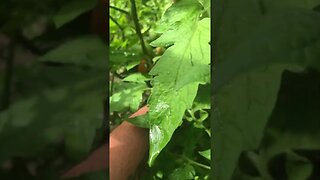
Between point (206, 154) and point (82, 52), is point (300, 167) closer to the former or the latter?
point (206, 154)

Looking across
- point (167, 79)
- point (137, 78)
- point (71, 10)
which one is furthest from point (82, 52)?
point (137, 78)

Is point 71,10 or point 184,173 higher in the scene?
point 71,10

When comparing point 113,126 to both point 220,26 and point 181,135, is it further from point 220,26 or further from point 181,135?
point 220,26

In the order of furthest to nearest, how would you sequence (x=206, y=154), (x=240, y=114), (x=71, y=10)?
(x=206, y=154) < (x=240, y=114) < (x=71, y=10)

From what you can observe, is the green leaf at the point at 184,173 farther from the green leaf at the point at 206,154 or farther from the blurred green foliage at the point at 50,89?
the blurred green foliage at the point at 50,89

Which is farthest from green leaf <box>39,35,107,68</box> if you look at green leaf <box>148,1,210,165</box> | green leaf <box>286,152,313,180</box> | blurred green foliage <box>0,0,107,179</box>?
green leaf <box>286,152,313,180</box>

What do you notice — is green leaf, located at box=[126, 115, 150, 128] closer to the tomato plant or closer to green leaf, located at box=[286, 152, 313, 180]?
the tomato plant
